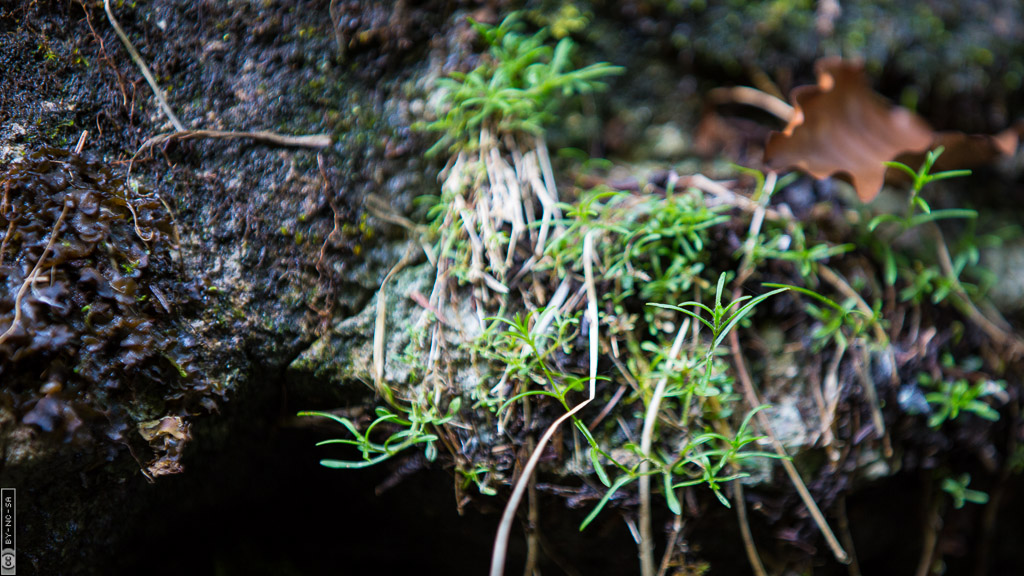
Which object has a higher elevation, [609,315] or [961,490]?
[609,315]

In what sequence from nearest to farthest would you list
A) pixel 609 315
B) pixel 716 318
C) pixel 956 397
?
pixel 716 318 → pixel 609 315 → pixel 956 397

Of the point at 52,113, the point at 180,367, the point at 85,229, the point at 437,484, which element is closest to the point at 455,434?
the point at 437,484

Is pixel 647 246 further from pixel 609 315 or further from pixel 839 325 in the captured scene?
pixel 839 325

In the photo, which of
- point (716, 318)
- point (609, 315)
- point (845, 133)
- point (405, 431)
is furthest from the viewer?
point (845, 133)

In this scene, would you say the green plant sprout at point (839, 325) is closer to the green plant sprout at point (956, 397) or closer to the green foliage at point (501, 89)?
the green plant sprout at point (956, 397)

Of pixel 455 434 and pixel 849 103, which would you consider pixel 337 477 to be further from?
pixel 849 103

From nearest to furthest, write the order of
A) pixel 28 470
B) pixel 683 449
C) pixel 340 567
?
pixel 28 470 < pixel 683 449 < pixel 340 567

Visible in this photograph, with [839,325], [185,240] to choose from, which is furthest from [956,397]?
[185,240]
